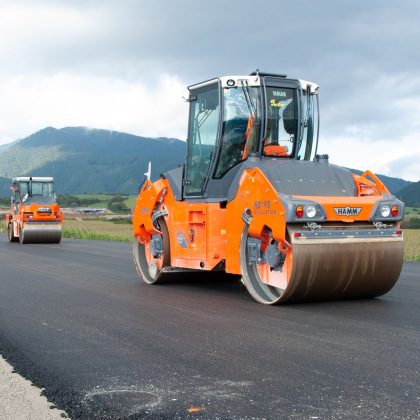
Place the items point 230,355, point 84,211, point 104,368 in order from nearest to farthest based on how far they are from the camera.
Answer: point 104,368 → point 230,355 → point 84,211

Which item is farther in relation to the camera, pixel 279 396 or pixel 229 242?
pixel 229 242

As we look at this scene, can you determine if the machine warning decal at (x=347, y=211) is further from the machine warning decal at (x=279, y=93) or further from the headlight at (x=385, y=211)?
the machine warning decal at (x=279, y=93)

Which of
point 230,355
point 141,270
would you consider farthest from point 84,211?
point 230,355

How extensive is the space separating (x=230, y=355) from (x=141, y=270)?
5301 mm

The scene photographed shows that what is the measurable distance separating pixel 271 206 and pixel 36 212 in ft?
61.5

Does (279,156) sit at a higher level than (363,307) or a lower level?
higher

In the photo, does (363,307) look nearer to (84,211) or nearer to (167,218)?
(167,218)

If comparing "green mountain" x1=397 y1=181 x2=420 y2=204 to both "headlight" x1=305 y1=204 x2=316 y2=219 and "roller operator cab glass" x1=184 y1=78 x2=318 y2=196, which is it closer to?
"roller operator cab glass" x1=184 y1=78 x2=318 y2=196

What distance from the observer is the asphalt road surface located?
3.61 metres

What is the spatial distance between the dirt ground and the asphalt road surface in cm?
9

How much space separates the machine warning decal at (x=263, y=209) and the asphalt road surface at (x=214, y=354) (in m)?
1.06

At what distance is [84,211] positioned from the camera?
7731 cm

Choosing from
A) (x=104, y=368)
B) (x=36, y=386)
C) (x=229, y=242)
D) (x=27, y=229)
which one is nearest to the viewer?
(x=36, y=386)

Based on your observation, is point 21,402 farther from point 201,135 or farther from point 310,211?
point 201,135
